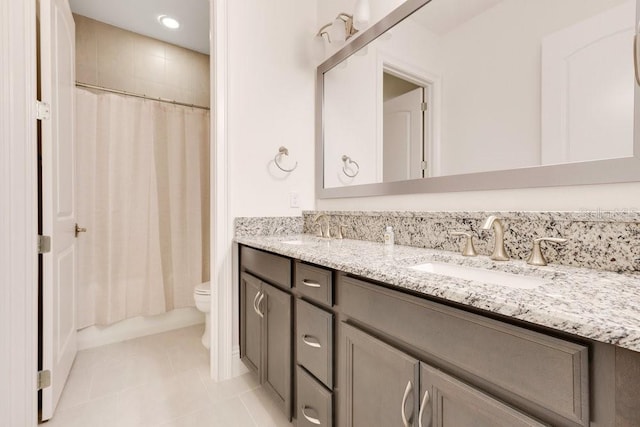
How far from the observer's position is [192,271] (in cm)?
253

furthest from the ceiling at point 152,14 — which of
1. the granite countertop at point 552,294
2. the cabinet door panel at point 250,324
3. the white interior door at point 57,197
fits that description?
the granite countertop at point 552,294

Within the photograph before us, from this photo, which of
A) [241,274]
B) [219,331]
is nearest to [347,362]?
[241,274]

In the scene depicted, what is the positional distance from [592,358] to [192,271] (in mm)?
2574

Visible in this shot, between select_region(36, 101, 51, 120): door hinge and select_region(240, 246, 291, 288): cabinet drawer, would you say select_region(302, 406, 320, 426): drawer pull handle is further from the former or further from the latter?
select_region(36, 101, 51, 120): door hinge

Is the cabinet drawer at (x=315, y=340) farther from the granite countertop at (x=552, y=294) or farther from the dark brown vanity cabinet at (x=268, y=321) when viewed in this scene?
the granite countertop at (x=552, y=294)

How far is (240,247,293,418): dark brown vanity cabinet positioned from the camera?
1233 millimetres

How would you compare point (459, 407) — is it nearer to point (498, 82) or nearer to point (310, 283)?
point (310, 283)

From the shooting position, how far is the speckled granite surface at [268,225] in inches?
69.2

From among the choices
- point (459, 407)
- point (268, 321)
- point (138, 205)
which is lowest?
point (268, 321)

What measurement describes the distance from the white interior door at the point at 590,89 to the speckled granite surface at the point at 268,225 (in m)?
1.35

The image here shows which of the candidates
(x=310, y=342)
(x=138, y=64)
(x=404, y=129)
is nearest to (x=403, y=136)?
(x=404, y=129)

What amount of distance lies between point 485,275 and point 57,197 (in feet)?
6.48

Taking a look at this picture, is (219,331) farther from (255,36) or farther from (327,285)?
(255,36)

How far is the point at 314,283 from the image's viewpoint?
1.07 meters
